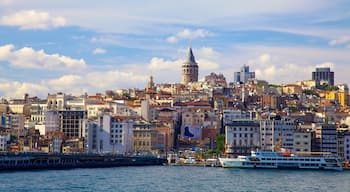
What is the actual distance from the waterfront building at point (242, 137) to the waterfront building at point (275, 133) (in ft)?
1.42

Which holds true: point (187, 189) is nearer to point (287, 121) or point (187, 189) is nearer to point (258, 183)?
point (258, 183)

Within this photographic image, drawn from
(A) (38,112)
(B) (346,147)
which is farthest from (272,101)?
(B) (346,147)

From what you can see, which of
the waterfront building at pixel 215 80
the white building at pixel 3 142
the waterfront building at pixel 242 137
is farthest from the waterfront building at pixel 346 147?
the waterfront building at pixel 215 80

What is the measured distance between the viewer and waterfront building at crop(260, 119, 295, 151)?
6162cm

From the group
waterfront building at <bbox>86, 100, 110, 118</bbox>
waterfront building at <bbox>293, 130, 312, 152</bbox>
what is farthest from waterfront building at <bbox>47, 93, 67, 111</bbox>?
waterfront building at <bbox>293, 130, 312, 152</bbox>

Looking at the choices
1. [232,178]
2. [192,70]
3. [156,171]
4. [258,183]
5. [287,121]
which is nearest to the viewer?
[258,183]

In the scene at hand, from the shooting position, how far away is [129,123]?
66.0 m

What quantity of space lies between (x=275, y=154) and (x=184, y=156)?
906 centimetres

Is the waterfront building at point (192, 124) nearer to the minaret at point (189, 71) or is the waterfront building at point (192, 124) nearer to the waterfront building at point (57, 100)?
the waterfront building at point (57, 100)

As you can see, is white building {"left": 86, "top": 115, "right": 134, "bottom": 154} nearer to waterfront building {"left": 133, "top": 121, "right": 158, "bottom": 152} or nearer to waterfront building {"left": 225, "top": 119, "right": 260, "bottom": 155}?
waterfront building {"left": 133, "top": 121, "right": 158, "bottom": 152}

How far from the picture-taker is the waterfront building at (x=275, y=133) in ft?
202

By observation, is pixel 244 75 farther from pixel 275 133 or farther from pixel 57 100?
pixel 275 133

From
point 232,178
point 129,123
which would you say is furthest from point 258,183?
point 129,123

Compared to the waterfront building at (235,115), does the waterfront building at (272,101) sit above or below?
above
